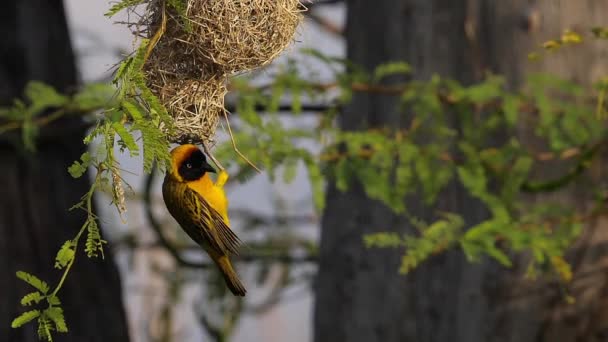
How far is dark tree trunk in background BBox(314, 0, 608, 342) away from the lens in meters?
5.80

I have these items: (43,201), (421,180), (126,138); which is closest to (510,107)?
(421,180)

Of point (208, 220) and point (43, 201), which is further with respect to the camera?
point (43, 201)

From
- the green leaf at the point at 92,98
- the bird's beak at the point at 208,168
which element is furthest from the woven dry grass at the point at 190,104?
the green leaf at the point at 92,98

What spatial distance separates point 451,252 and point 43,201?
2.65 metres

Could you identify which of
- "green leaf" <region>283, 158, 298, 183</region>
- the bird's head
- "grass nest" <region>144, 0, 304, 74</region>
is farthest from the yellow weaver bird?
"green leaf" <region>283, 158, 298, 183</region>

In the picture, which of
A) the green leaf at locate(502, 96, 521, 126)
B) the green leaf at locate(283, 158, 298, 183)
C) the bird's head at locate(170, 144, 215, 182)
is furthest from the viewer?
the green leaf at locate(502, 96, 521, 126)

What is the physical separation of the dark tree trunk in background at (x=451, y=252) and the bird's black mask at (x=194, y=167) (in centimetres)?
351

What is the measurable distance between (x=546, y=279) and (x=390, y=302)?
994 mm

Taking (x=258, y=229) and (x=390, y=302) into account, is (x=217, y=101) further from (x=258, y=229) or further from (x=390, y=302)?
(x=258, y=229)

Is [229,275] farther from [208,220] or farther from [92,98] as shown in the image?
Result: [92,98]

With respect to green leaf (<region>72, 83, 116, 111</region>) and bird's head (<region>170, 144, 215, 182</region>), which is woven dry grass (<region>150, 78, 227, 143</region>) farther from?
green leaf (<region>72, 83, 116, 111</region>)

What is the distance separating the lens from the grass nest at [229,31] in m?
2.45

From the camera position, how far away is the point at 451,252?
5996 mm

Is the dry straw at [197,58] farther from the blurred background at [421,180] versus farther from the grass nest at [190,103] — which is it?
the blurred background at [421,180]
